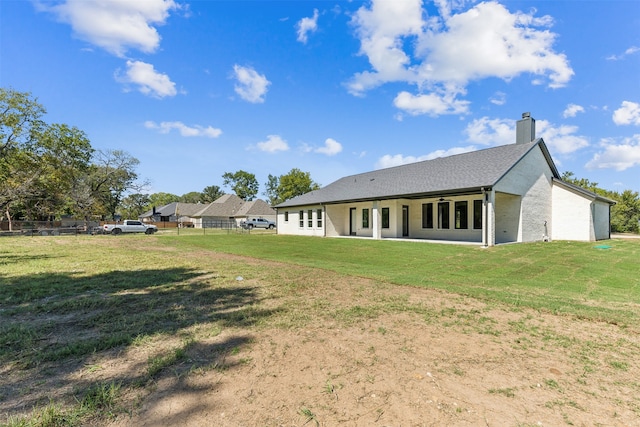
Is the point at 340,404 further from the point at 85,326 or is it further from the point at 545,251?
the point at 545,251

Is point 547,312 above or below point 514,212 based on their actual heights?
below

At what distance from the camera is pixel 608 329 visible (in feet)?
13.5

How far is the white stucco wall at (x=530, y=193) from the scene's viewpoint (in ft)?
51.5

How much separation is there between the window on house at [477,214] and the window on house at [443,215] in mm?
1683

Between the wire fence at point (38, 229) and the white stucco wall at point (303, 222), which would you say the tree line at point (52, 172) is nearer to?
the wire fence at point (38, 229)

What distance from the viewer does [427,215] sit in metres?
19.6

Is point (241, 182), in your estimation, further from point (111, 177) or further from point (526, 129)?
point (526, 129)

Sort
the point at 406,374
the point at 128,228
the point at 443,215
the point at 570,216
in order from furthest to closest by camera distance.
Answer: the point at 128,228, the point at 443,215, the point at 570,216, the point at 406,374

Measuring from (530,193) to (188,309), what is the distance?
60.4ft

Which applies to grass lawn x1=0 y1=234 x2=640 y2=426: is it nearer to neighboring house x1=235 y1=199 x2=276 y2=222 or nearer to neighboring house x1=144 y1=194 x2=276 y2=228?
neighboring house x1=235 y1=199 x2=276 y2=222

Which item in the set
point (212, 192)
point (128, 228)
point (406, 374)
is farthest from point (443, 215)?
point (212, 192)

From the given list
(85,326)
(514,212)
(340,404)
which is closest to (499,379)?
(340,404)

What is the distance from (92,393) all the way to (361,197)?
732 inches

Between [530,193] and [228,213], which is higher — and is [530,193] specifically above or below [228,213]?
above
